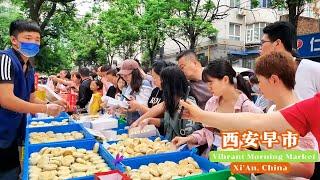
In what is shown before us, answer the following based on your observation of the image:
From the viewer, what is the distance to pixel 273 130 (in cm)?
161

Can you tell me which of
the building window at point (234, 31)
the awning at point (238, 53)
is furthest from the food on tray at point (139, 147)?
the building window at point (234, 31)

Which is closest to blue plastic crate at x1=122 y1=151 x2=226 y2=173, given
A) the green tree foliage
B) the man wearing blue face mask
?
the man wearing blue face mask

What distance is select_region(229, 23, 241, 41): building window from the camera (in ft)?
91.0

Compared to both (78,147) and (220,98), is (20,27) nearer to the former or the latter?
(78,147)

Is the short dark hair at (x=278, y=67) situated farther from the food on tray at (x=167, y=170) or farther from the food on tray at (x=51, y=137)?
the food on tray at (x=51, y=137)

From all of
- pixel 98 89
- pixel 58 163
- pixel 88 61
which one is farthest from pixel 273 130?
pixel 88 61

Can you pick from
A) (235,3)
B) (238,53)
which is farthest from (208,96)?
(235,3)

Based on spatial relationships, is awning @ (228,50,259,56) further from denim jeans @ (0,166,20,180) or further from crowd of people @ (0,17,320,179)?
denim jeans @ (0,166,20,180)

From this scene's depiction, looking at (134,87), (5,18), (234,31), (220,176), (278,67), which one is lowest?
(220,176)

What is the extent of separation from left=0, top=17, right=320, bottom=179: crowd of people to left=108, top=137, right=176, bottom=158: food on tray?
130 mm

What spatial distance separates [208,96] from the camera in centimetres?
351

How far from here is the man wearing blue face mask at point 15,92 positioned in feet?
9.31

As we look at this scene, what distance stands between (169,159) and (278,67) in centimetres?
129

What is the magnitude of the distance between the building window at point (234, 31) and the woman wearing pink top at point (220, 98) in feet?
84.4
